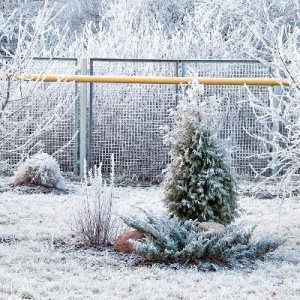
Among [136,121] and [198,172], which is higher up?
[136,121]

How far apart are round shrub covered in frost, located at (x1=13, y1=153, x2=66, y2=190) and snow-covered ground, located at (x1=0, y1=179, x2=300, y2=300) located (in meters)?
2.04

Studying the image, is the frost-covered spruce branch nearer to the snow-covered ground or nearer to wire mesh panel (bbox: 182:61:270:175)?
the snow-covered ground

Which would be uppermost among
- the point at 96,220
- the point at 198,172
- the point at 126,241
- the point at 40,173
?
the point at 198,172

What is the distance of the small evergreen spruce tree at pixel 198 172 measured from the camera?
616cm

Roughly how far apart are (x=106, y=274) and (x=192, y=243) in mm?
679

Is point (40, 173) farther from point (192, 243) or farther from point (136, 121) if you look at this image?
point (192, 243)

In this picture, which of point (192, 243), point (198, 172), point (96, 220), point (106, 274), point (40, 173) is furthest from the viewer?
point (40, 173)

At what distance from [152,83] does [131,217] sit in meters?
4.44

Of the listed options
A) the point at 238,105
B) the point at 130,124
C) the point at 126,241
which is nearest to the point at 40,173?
the point at 130,124

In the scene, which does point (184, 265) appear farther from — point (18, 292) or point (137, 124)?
point (137, 124)

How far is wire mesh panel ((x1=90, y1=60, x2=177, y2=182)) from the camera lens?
403 inches

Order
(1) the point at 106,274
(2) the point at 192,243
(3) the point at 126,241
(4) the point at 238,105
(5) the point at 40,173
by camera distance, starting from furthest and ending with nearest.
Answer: (4) the point at 238,105 < (5) the point at 40,173 < (3) the point at 126,241 < (2) the point at 192,243 < (1) the point at 106,274

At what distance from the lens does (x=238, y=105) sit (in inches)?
404

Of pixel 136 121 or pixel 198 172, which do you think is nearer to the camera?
pixel 198 172
